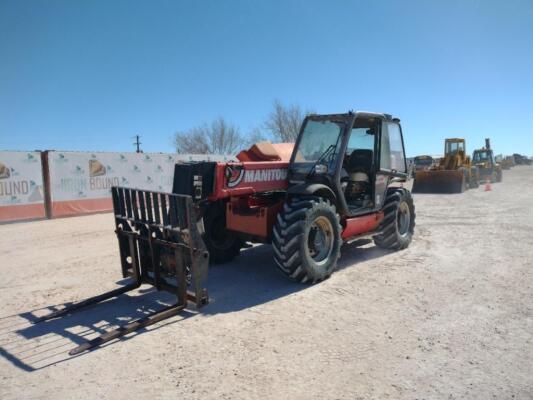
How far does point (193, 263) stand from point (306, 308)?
4.63 ft

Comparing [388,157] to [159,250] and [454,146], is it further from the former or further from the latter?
[454,146]

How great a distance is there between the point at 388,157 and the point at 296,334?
184 inches

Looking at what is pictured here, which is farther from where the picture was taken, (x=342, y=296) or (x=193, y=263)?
(x=342, y=296)

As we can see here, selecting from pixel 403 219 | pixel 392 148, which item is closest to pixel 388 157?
pixel 392 148

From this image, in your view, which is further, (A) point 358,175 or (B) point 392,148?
(B) point 392,148

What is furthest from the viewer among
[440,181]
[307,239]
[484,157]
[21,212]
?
[484,157]

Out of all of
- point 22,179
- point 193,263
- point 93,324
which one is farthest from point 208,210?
point 22,179

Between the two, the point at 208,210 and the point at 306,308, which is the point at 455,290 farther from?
the point at 208,210

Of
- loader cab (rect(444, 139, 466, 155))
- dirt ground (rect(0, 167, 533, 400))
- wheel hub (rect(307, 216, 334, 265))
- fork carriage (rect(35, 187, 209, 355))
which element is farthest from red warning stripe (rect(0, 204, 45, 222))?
loader cab (rect(444, 139, 466, 155))

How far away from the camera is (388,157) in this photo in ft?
25.9

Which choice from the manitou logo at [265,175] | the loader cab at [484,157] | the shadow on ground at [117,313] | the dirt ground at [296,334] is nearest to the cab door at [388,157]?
the dirt ground at [296,334]

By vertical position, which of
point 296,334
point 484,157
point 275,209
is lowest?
point 296,334

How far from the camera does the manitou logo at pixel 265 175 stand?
6176mm

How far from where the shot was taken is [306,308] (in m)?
4.93
